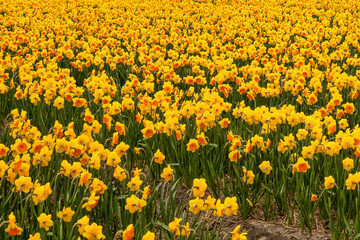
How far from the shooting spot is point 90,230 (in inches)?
77.2

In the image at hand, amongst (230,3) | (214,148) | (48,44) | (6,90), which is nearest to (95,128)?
(214,148)

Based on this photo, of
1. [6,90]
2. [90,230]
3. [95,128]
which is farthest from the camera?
[6,90]

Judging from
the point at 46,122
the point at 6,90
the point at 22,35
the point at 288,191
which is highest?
the point at 22,35

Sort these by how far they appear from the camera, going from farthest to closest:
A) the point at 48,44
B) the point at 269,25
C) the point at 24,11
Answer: the point at 24,11
the point at 269,25
the point at 48,44

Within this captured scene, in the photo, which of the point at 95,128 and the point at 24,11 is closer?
the point at 95,128

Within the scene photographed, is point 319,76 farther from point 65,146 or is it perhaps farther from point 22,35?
point 22,35

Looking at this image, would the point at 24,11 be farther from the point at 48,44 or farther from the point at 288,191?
the point at 288,191

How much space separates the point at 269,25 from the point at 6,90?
23.5ft

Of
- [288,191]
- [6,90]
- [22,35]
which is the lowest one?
[288,191]

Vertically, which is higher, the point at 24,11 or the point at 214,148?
the point at 24,11

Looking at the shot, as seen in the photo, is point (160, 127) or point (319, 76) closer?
point (160, 127)

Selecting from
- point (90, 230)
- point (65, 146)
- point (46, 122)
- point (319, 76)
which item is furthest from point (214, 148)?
point (319, 76)

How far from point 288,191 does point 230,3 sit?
1443 cm

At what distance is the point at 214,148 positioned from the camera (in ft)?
11.6
